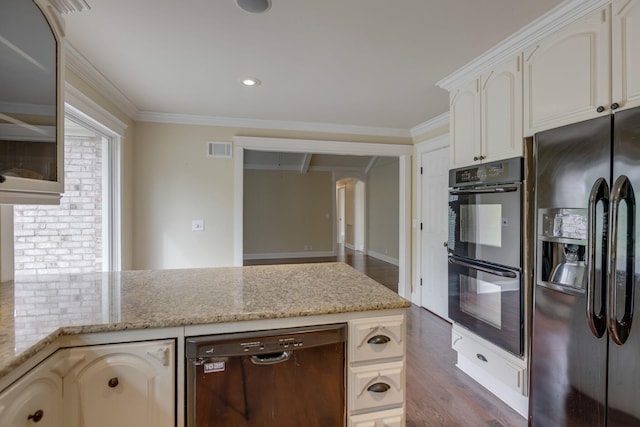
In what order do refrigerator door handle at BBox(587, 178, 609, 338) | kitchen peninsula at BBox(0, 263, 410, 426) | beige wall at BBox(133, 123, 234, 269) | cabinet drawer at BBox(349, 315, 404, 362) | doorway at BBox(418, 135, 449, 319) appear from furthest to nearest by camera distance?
doorway at BBox(418, 135, 449, 319) < beige wall at BBox(133, 123, 234, 269) < refrigerator door handle at BBox(587, 178, 609, 338) < cabinet drawer at BBox(349, 315, 404, 362) < kitchen peninsula at BBox(0, 263, 410, 426)

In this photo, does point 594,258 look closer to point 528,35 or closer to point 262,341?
point 528,35

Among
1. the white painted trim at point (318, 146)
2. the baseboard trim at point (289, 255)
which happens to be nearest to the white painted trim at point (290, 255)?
the baseboard trim at point (289, 255)

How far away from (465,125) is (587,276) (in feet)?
4.49

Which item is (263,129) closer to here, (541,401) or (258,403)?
(258,403)

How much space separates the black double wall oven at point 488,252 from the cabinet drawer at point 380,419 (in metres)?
1.06

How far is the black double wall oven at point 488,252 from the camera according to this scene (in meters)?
1.96

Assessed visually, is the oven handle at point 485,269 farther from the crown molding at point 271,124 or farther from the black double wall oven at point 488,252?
the crown molding at point 271,124

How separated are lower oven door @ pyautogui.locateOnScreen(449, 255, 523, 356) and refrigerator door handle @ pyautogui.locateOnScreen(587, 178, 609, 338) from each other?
0.46 m

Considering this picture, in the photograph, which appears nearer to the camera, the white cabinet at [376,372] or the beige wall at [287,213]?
the white cabinet at [376,372]

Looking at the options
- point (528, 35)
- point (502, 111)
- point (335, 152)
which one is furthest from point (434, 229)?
point (528, 35)

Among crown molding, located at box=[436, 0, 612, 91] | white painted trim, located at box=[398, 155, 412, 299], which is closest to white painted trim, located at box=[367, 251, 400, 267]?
white painted trim, located at box=[398, 155, 412, 299]

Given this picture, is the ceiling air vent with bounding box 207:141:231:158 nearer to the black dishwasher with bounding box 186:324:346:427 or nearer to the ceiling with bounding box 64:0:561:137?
the ceiling with bounding box 64:0:561:137

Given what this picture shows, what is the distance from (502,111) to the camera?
209 cm

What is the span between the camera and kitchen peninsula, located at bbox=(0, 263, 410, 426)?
102 centimetres
